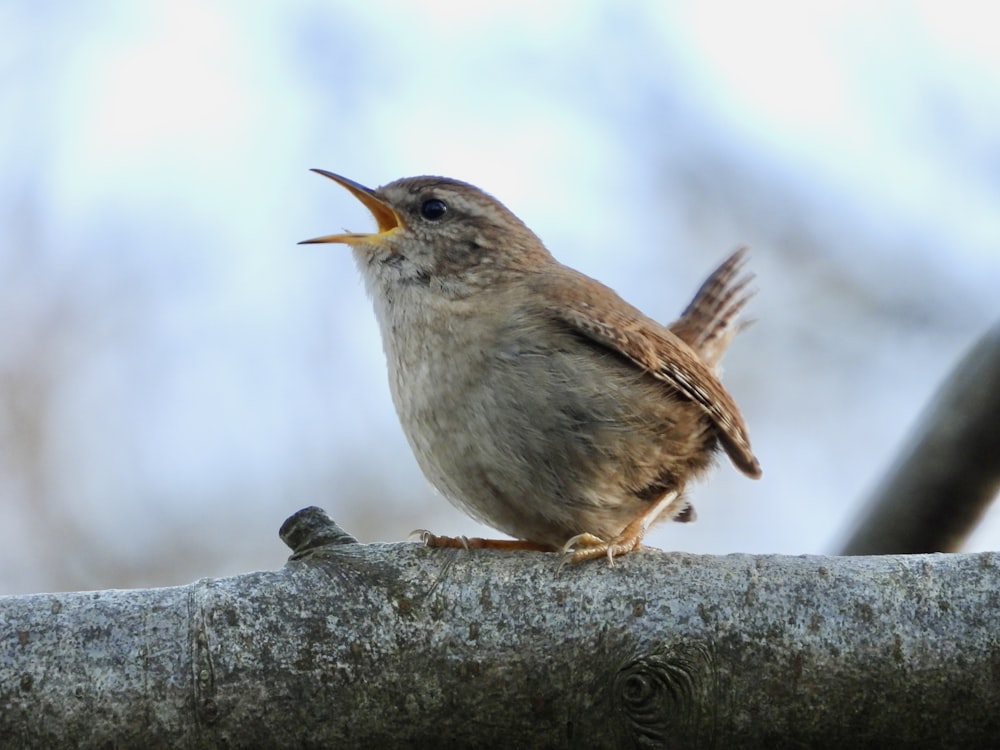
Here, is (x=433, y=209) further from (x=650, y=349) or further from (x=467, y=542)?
(x=467, y=542)

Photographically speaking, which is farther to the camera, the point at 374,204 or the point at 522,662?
the point at 374,204

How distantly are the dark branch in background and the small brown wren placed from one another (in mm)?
561

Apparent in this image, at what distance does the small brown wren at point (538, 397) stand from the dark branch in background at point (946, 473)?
561 mm

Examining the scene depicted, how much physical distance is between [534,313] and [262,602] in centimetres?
157

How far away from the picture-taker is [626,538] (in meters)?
3.29

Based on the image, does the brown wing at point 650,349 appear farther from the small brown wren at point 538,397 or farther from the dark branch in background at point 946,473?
the dark branch in background at point 946,473

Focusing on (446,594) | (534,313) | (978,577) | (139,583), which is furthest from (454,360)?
(139,583)

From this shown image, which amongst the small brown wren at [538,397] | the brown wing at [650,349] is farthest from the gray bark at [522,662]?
the brown wing at [650,349]

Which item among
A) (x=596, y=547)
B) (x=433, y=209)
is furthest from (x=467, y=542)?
(x=433, y=209)

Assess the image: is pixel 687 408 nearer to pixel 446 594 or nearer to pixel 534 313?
pixel 534 313

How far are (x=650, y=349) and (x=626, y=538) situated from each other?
28.1 inches

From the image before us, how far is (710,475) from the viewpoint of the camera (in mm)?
3795

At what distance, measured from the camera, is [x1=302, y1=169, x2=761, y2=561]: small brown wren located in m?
3.33

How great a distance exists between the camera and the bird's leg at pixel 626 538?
103 inches
